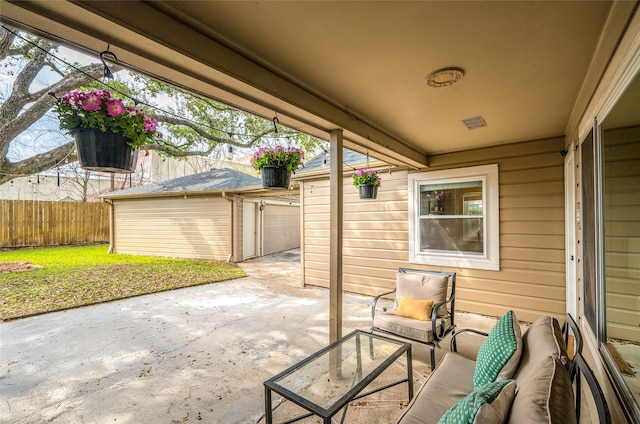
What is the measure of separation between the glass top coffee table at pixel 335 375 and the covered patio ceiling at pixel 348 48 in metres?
1.92

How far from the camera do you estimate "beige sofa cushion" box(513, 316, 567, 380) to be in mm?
Answer: 1326

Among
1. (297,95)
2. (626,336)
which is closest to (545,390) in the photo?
(626,336)

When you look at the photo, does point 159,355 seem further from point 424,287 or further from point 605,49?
point 605,49

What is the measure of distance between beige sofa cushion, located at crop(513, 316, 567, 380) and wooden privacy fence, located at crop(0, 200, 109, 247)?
13769 mm

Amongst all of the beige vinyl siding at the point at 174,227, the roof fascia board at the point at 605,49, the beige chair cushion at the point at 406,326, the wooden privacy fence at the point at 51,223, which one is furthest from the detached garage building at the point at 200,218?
the roof fascia board at the point at 605,49

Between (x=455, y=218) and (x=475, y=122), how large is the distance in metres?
1.80

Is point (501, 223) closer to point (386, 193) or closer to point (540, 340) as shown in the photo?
point (386, 193)

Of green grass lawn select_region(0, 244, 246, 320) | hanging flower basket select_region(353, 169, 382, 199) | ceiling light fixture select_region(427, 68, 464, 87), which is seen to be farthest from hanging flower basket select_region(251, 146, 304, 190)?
green grass lawn select_region(0, 244, 246, 320)

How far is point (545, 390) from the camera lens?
0.99m

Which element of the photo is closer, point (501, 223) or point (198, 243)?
point (501, 223)

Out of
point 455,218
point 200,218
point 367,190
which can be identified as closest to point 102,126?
point 367,190

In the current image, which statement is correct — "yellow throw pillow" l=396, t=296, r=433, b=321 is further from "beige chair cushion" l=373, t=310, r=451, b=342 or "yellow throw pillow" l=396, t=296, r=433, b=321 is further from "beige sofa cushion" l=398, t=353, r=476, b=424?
"beige sofa cushion" l=398, t=353, r=476, b=424

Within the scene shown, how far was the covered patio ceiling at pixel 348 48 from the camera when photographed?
132 centimetres

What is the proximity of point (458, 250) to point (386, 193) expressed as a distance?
152 centimetres
